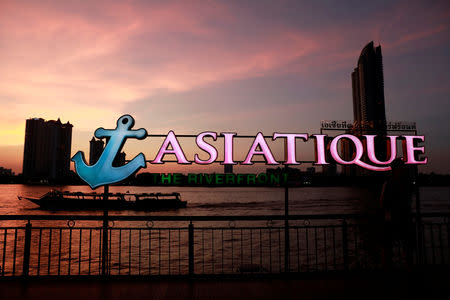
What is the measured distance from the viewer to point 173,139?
8.61 m

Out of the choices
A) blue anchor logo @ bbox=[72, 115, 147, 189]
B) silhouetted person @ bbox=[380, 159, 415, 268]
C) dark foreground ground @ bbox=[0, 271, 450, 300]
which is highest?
blue anchor logo @ bbox=[72, 115, 147, 189]

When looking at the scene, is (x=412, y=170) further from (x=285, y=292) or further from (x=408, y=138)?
(x=285, y=292)

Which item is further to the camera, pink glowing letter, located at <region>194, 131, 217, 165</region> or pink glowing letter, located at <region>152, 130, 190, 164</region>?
pink glowing letter, located at <region>194, 131, 217, 165</region>

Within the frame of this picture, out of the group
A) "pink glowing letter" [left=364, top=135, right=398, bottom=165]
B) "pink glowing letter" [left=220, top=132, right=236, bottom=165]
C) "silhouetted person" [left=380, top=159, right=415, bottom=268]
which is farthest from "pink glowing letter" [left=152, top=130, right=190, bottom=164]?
"pink glowing letter" [left=364, top=135, right=398, bottom=165]

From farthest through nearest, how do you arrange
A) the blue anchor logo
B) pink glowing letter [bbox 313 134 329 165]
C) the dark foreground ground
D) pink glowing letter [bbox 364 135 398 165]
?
pink glowing letter [bbox 364 135 398 165] → pink glowing letter [bbox 313 134 329 165] → the blue anchor logo → the dark foreground ground

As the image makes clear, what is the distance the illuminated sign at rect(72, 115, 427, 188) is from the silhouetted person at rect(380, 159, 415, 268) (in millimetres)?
2560

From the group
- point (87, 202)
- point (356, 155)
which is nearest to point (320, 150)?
point (356, 155)

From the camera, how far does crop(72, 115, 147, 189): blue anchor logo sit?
753 centimetres

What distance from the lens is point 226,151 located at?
345 inches

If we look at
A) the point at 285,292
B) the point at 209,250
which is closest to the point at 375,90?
the point at 209,250

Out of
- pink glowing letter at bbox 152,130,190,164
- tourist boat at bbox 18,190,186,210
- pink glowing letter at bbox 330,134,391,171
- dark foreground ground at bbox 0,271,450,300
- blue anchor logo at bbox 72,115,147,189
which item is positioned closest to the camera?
dark foreground ground at bbox 0,271,450,300

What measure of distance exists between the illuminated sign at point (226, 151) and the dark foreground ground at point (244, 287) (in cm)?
239

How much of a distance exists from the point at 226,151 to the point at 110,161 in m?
3.07

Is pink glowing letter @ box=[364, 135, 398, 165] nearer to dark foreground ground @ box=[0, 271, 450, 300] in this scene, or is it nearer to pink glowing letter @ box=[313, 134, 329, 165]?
pink glowing letter @ box=[313, 134, 329, 165]
